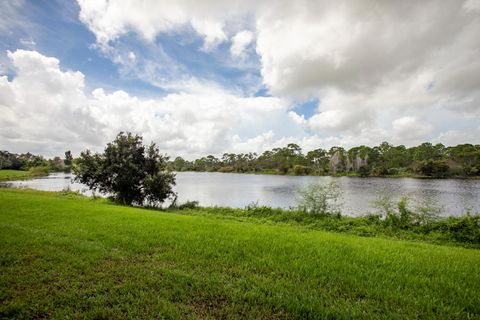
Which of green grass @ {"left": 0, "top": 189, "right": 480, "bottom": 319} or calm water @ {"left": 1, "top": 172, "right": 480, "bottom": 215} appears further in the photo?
calm water @ {"left": 1, "top": 172, "right": 480, "bottom": 215}

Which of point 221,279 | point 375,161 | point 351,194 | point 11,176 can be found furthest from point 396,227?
point 375,161

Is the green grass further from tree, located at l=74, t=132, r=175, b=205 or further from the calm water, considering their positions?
tree, located at l=74, t=132, r=175, b=205

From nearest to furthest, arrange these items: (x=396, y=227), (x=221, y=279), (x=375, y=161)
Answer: (x=221, y=279), (x=396, y=227), (x=375, y=161)

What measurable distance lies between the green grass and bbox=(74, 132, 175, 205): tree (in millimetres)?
19013

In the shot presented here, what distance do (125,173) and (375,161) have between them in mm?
123401

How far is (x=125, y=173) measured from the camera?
2728 cm

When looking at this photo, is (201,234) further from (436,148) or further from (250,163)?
(250,163)

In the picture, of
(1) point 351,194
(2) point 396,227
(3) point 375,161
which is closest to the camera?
(2) point 396,227

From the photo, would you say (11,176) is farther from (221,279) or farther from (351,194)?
(221,279)

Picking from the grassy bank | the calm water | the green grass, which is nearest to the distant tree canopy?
the calm water

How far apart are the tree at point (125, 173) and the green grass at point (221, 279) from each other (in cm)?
1901

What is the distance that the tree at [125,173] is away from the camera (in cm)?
2731

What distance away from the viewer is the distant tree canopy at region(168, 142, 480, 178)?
8662 cm

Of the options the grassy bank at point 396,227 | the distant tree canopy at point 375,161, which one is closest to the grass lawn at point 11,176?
the grassy bank at point 396,227
